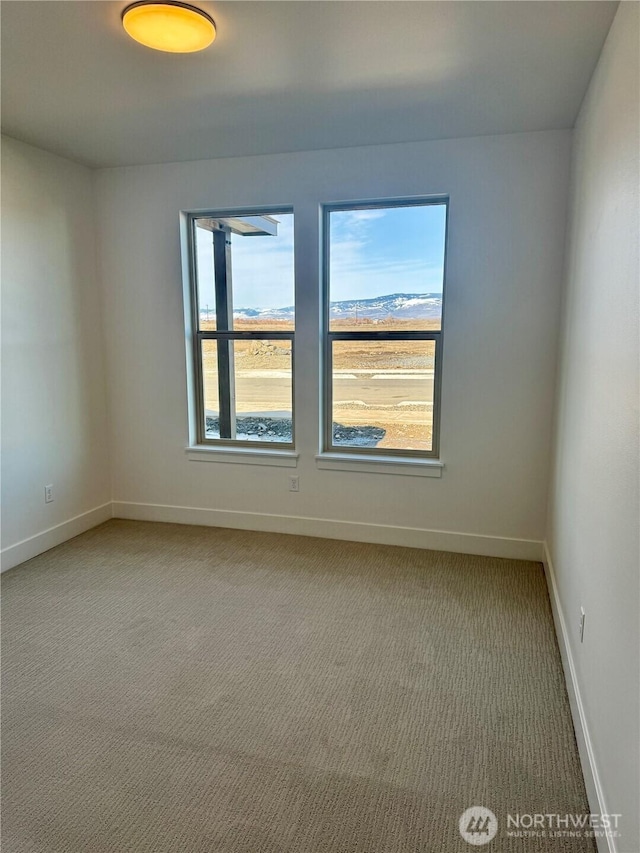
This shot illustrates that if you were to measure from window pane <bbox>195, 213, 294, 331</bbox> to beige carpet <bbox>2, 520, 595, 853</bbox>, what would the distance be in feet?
5.89

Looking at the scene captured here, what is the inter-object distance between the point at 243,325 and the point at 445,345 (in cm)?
151

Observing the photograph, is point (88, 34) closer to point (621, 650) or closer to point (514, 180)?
point (514, 180)

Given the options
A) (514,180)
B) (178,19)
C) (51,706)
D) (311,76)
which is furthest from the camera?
(514,180)

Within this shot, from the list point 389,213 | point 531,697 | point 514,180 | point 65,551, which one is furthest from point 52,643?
point 514,180

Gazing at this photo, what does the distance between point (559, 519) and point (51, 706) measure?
8.37 ft

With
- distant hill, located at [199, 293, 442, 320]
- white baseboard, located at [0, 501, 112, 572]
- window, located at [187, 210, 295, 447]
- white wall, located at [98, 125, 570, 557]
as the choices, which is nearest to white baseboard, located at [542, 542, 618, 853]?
white wall, located at [98, 125, 570, 557]

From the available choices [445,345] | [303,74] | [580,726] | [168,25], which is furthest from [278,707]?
[303,74]

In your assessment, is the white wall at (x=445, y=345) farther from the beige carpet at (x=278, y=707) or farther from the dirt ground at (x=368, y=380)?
the beige carpet at (x=278, y=707)

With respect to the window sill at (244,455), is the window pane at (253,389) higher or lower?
higher

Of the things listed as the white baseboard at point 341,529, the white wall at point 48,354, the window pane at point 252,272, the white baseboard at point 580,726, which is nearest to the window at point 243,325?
the window pane at point 252,272

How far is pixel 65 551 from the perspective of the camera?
367cm

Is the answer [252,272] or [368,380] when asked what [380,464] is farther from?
[252,272]

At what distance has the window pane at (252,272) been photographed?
381 cm

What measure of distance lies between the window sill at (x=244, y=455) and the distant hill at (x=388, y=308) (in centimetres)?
101
